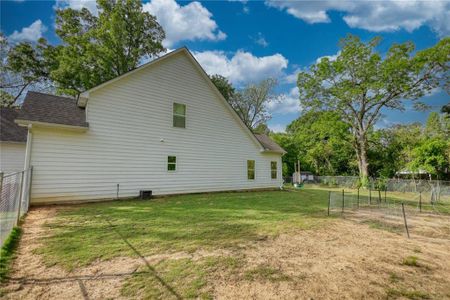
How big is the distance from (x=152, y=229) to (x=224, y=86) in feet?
79.2

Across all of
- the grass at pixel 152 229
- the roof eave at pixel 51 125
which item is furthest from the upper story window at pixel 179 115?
the grass at pixel 152 229

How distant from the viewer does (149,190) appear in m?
9.79

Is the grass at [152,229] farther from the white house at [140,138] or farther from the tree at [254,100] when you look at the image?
the tree at [254,100]

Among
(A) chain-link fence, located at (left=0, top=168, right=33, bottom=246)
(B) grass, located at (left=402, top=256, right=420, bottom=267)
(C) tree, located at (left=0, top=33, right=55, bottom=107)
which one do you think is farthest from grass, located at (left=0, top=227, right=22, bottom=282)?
(C) tree, located at (left=0, top=33, right=55, bottom=107)

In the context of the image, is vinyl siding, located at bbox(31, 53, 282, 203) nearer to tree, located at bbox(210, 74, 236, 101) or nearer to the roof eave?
the roof eave

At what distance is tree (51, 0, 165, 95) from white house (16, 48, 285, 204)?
32.9 ft

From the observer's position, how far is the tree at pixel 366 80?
19138mm

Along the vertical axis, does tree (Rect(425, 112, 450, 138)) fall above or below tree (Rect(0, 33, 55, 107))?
below

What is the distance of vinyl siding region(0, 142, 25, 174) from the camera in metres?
12.6

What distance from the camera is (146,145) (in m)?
9.90

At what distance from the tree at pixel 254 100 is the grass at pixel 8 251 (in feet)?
83.3

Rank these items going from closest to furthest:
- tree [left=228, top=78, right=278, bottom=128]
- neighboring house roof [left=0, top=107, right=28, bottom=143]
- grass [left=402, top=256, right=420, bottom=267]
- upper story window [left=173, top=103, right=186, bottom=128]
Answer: grass [left=402, top=256, right=420, bottom=267], upper story window [left=173, top=103, right=186, bottom=128], neighboring house roof [left=0, top=107, right=28, bottom=143], tree [left=228, top=78, right=278, bottom=128]

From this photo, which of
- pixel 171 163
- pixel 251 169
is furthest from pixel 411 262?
pixel 251 169

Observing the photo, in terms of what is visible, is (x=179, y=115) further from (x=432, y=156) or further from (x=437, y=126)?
(x=437, y=126)
